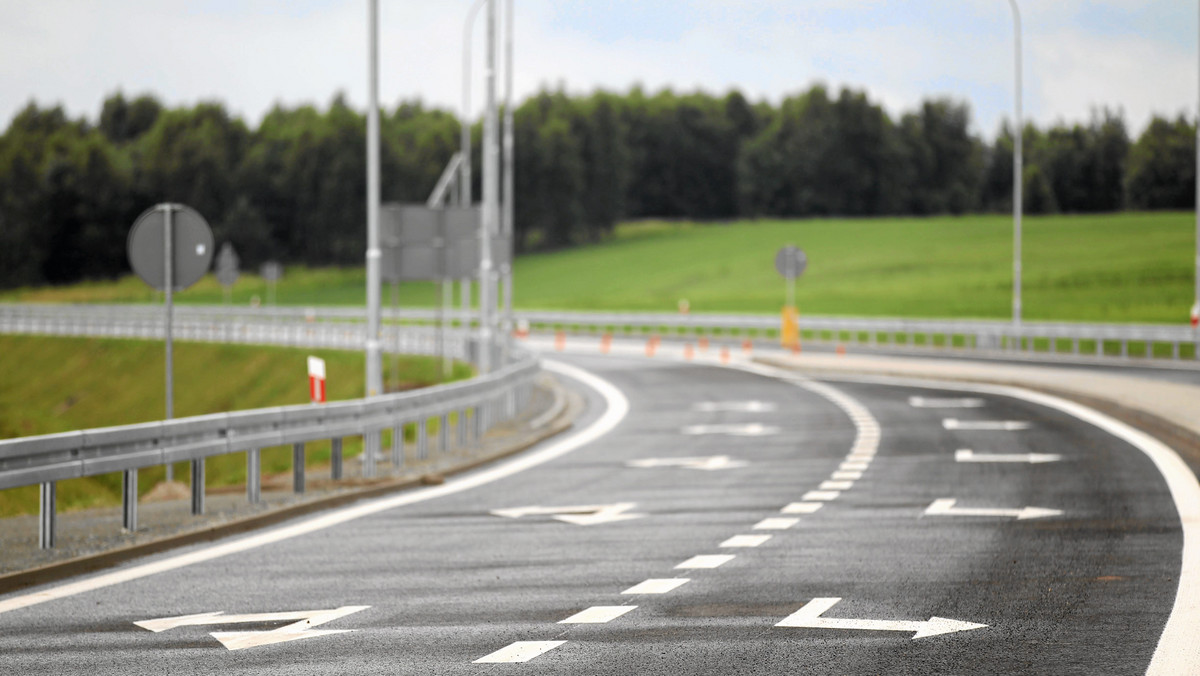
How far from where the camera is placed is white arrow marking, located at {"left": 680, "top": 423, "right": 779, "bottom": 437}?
23.4m

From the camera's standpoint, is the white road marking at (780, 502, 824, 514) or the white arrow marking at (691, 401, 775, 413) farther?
the white arrow marking at (691, 401, 775, 413)

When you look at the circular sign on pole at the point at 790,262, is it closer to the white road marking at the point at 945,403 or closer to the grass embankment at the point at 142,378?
the grass embankment at the point at 142,378

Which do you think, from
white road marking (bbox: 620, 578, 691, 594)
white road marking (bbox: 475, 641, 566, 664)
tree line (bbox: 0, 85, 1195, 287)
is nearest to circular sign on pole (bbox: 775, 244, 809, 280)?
white road marking (bbox: 620, 578, 691, 594)

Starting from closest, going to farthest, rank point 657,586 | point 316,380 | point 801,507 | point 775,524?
point 657,586 < point 775,524 < point 801,507 < point 316,380

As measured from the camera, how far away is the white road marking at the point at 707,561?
36.3ft

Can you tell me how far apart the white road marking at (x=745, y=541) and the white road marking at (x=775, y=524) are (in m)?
0.54

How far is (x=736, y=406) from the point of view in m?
28.8

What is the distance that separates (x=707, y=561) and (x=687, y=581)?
92 centimetres

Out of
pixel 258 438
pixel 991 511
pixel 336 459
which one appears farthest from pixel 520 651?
pixel 336 459

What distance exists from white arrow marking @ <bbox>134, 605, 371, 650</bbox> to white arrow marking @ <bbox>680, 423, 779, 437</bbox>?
46.2ft

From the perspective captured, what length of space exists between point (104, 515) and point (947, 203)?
472 feet

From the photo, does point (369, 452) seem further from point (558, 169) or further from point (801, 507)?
point (558, 169)

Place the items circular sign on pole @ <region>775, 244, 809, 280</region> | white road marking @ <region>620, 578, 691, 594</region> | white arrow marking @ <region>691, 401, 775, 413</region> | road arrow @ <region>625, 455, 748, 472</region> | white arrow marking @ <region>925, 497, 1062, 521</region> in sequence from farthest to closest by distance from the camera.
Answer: circular sign on pole @ <region>775, 244, 809, 280</region>
white arrow marking @ <region>691, 401, 775, 413</region>
road arrow @ <region>625, 455, 748, 472</region>
white arrow marking @ <region>925, 497, 1062, 521</region>
white road marking @ <region>620, 578, 691, 594</region>

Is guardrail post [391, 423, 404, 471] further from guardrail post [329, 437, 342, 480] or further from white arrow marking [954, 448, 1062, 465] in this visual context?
white arrow marking [954, 448, 1062, 465]
